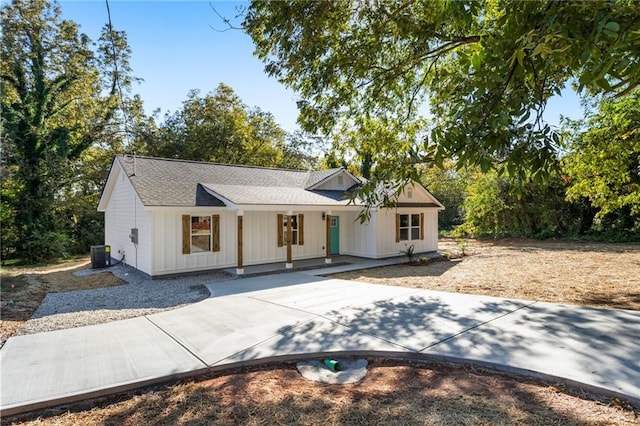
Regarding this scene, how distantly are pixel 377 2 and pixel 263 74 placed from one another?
10.8 feet

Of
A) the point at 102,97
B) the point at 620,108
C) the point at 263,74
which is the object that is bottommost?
the point at 620,108

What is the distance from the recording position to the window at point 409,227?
1555 cm

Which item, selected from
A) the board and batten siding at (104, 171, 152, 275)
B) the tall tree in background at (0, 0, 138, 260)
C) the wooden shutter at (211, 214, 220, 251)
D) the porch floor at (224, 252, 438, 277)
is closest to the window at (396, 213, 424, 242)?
the porch floor at (224, 252, 438, 277)

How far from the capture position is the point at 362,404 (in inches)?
135

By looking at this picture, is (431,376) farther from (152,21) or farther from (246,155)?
(246,155)

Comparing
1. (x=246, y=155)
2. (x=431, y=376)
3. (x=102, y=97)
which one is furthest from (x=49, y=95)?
(x=431, y=376)

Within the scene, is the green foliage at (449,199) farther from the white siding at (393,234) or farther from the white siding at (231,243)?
the white siding at (231,243)

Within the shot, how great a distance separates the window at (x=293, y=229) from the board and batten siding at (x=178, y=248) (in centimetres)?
206

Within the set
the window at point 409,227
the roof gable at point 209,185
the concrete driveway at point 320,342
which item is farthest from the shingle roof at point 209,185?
the concrete driveway at point 320,342

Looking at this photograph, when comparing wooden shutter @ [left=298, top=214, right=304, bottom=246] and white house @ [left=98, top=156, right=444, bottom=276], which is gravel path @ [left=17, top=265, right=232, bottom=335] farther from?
wooden shutter @ [left=298, top=214, right=304, bottom=246]

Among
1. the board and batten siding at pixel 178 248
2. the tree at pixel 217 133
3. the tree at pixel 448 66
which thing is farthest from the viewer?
the tree at pixel 217 133

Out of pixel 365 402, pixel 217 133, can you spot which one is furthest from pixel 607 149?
pixel 217 133

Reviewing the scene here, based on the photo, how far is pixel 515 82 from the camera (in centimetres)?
316

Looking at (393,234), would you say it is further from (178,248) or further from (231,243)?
(178,248)
